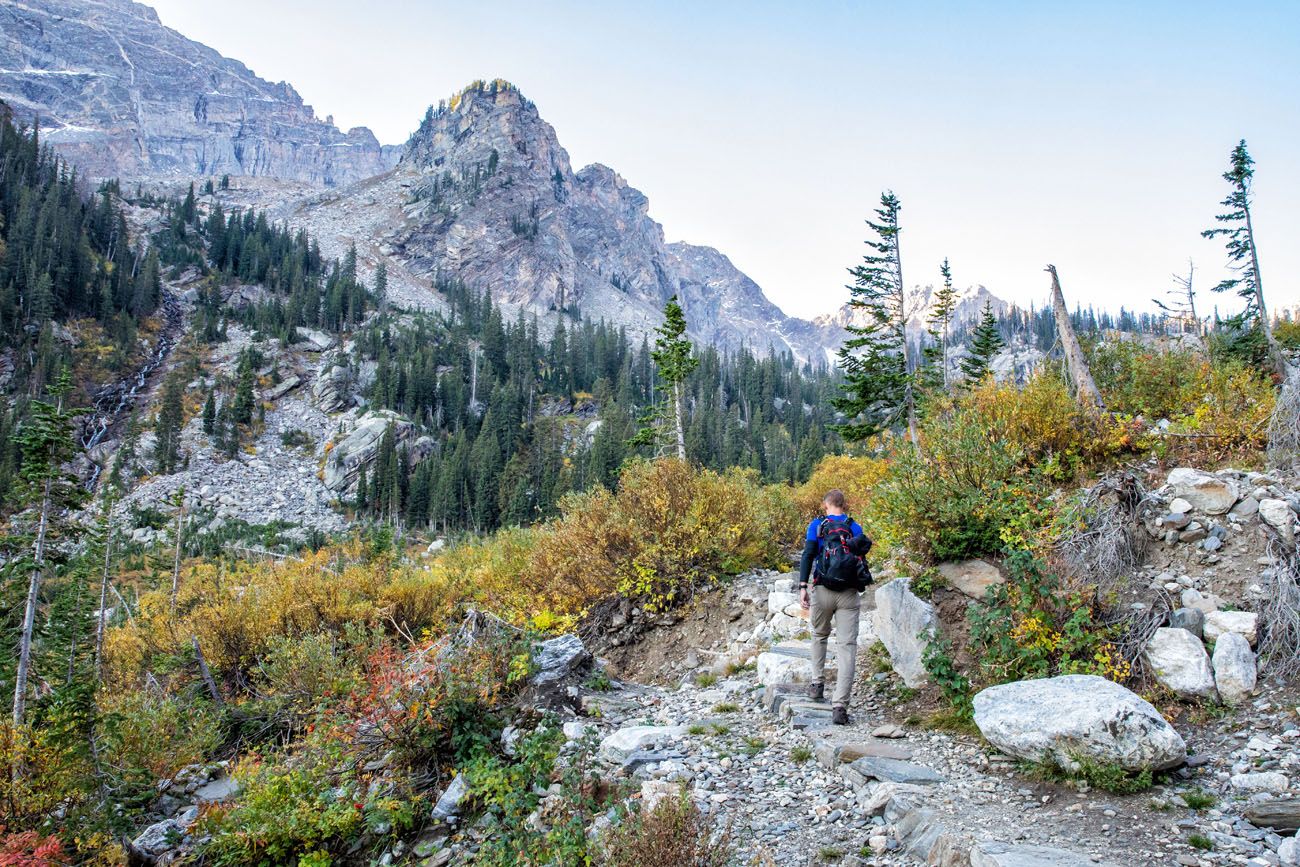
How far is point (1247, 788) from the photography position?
3867 millimetres

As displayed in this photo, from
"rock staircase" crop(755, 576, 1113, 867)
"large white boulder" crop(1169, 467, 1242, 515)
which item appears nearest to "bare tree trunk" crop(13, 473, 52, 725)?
"rock staircase" crop(755, 576, 1113, 867)

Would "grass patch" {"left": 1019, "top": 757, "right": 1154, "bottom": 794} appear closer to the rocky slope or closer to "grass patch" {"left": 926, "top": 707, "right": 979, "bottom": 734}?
"grass patch" {"left": 926, "top": 707, "right": 979, "bottom": 734}

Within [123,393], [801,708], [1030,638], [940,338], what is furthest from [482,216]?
[1030,638]

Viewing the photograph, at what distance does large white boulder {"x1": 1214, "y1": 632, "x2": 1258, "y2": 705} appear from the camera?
184 inches

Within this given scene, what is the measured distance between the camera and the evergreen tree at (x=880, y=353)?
829 inches

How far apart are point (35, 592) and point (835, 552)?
12070 millimetres

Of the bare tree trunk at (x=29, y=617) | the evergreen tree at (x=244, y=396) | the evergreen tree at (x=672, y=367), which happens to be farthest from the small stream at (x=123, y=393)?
the bare tree trunk at (x=29, y=617)

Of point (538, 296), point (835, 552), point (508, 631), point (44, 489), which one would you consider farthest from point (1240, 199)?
point (538, 296)

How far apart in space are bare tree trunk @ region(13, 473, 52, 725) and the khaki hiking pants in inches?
432

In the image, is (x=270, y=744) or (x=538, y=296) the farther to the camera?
(x=538, y=296)

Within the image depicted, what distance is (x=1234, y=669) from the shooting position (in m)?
4.74

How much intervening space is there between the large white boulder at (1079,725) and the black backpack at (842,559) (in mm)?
1646

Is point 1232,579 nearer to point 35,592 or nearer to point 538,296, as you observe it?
point 35,592

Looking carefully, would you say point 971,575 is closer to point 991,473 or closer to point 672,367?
point 991,473
